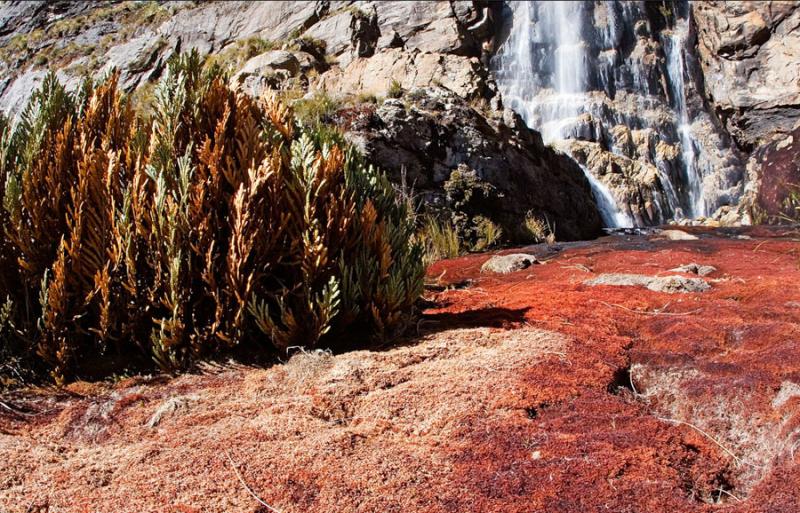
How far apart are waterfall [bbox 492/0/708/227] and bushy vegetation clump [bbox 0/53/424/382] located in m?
19.1

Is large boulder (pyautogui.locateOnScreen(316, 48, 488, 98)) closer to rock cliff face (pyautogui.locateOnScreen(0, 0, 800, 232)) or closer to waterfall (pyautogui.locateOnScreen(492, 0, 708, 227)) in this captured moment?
rock cliff face (pyautogui.locateOnScreen(0, 0, 800, 232))

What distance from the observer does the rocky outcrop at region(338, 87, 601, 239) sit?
8.60 m

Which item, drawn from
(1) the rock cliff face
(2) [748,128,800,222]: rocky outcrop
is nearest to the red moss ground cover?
(1) the rock cliff face

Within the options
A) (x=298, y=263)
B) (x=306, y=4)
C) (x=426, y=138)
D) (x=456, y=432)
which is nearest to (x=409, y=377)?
(x=456, y=432)

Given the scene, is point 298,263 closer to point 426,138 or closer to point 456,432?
point 456,432

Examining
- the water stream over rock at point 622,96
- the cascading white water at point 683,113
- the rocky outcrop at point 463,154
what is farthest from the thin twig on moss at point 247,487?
the cascading white water at point 683,113

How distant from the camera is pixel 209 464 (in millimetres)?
1785

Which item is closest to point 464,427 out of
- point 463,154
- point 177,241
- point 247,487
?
point 247,487

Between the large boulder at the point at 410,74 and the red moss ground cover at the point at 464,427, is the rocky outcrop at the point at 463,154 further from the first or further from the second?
the red moss ground cover at the point at 464,427

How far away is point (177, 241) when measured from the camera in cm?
257

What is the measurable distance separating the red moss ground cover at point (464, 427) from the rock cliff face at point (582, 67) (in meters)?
10.1

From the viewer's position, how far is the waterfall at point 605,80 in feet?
73.2

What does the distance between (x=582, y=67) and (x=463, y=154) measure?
722 inches

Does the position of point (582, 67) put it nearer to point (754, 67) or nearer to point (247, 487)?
point (754, 67)
